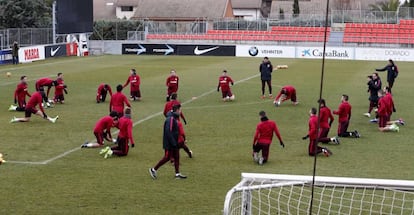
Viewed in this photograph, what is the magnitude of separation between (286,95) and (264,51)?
31807mm

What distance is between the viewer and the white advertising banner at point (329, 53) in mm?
55469

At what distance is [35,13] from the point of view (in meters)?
64.6

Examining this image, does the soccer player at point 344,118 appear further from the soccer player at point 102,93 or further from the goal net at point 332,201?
the soccer player at point 102,93

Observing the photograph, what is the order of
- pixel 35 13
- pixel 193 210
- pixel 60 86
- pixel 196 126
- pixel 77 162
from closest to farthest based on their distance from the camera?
pixel 193 210
pixel 77 162
pixel 196 126
pixel 60 86
pixel 35 13

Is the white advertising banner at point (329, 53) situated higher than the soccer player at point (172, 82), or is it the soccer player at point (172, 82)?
the white advertising banner at point (329, 53)

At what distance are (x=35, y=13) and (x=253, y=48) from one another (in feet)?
74.3

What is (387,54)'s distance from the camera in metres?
54.2

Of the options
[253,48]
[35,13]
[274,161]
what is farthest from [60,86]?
[35,13]

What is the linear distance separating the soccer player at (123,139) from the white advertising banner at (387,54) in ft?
135

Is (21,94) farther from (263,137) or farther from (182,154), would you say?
(263,137)

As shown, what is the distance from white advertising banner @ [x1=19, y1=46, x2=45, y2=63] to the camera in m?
49.1

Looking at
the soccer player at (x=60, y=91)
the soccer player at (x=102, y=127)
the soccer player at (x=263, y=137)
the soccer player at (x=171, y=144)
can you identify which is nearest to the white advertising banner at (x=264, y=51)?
the soccer player at (x=60, y=91)

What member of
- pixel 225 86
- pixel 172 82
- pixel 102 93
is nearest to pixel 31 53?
pixel 102 93

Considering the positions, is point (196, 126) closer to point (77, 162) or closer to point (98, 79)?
point (77, 162)
